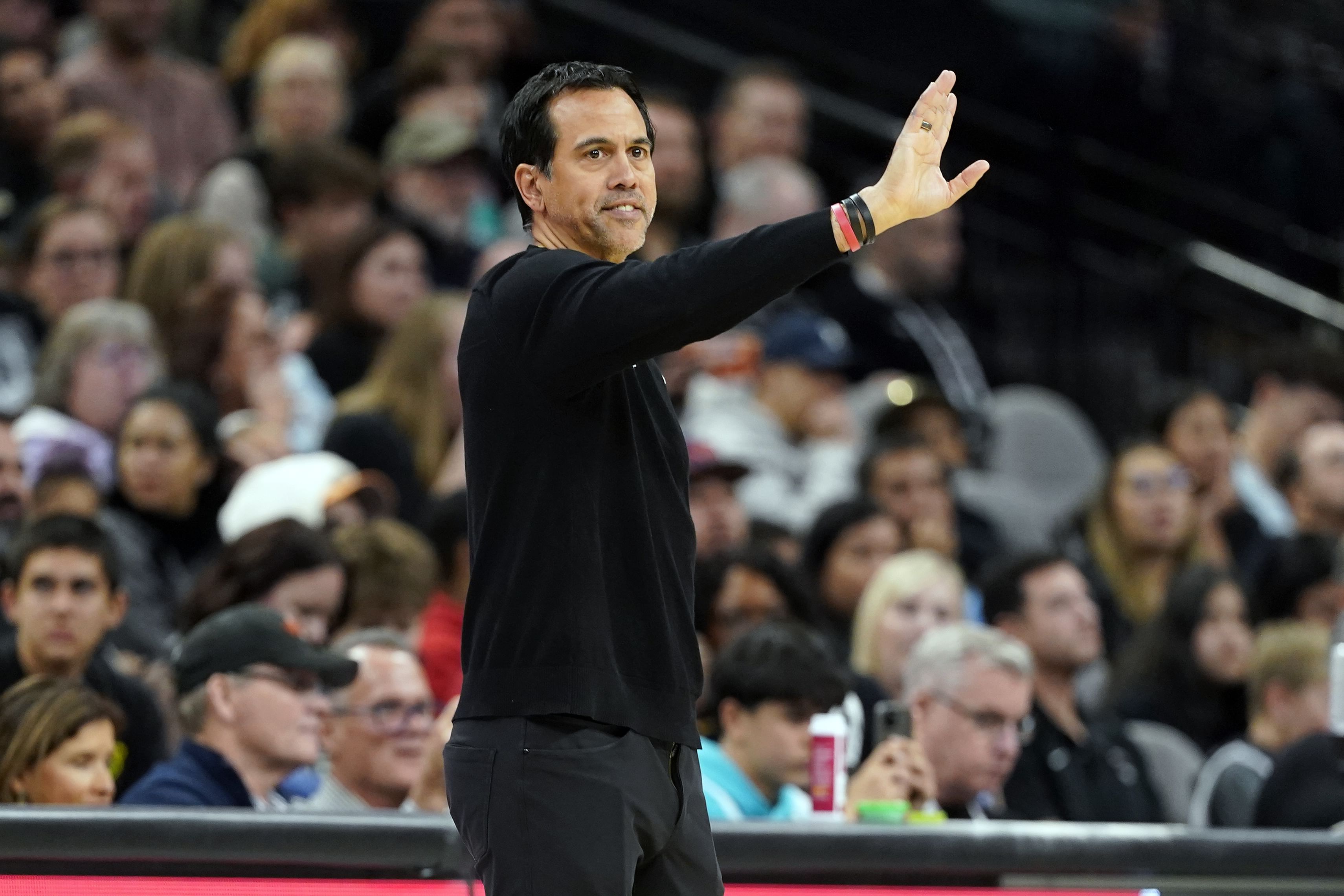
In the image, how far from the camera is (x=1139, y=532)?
796 centimetres

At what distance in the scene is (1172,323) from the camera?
34.8 ft

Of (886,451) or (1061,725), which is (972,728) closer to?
(1061,725)

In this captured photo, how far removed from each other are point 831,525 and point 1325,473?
7.91 feet

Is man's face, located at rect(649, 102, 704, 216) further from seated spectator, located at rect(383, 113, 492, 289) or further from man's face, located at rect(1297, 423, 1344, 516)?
man's face, located at rect(1297, 423, 1344, 516)

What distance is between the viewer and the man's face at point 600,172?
2.68 metres

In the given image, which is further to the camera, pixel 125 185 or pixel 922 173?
pixel 125 185

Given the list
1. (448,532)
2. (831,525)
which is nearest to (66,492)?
(448,532)

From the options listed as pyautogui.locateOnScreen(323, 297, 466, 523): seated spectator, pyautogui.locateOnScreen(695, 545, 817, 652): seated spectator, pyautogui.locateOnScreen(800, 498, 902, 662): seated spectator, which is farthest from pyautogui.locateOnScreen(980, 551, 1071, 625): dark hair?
pyautogui.locateOnScreen(323, 297, 466, 523): seated spectator

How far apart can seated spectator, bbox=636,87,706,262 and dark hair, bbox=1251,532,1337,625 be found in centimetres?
291

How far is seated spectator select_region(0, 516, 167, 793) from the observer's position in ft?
16.5

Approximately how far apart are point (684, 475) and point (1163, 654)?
4.70 meters

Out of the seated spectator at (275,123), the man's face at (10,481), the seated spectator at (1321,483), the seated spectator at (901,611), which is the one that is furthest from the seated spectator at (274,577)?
the seated spectator at (1321,483)

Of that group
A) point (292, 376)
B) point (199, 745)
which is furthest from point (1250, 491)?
point (199, 745)

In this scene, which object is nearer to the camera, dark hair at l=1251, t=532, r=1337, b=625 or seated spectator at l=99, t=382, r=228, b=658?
seated spectator at l=99, t=382, r=228, b=658
